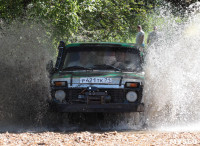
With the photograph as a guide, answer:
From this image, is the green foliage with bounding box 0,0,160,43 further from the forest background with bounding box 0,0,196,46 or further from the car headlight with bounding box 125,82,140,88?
the car headlight with bounding box 125,82,140,88

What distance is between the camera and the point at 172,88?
9.39m

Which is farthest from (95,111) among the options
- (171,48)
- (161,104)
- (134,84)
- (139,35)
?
(139,35)

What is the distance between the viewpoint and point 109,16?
1712 cm

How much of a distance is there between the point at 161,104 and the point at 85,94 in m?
1.68

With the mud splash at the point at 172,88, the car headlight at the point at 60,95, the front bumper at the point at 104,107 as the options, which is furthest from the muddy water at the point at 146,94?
the car headlight at the point at 60,95

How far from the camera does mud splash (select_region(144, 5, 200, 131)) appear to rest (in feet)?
29.0

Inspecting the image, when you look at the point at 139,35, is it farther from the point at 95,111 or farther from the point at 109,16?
the point at 95,111

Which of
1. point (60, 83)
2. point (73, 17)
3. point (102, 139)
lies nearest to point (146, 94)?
point (60, 83)

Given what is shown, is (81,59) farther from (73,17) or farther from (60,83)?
(73,17)

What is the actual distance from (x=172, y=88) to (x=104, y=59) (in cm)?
159

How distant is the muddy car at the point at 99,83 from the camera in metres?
8.21

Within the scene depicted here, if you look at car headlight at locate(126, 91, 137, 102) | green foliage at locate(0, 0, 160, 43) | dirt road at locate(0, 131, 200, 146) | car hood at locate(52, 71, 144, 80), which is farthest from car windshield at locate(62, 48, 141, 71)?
green foliage at locate(0, 0, 160, 43)

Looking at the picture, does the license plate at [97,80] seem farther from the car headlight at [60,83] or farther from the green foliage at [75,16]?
the green foliage at [75,16]

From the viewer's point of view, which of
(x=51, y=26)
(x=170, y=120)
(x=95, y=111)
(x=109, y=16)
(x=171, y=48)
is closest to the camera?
(x=95, y=111)
